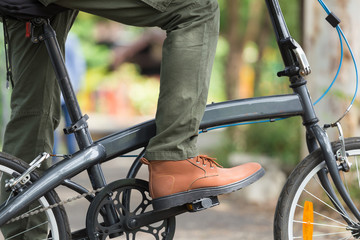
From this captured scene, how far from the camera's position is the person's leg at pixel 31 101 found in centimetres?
309

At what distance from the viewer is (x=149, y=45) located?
3306cm

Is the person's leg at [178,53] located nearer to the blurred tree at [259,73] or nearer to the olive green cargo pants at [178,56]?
the olive green cargo pants at [178,56]

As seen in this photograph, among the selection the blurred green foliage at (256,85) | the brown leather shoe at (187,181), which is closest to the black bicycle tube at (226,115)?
the brown leather shoe at (187,181)

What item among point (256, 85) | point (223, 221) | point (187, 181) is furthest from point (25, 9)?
point (256, 85)

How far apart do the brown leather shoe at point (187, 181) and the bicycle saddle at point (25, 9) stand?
71cm

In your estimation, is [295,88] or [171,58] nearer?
[171,58]

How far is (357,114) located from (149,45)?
91.2 feet

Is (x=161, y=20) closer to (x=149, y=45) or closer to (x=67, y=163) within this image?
(x=67, y=163)

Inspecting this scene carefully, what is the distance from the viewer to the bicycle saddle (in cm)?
266

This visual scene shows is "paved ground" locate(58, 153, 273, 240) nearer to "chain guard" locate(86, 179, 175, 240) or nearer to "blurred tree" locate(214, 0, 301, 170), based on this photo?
→ "blurred tree" locate(214, 0, 301, 170)

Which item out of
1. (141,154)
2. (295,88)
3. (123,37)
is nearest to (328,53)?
Result: (295,88)

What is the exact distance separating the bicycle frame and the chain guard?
0.21 ft

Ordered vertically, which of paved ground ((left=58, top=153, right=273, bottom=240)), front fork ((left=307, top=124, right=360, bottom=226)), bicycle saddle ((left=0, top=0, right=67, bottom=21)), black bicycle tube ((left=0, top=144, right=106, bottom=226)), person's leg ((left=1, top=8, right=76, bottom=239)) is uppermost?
bicycle saddle ((left=0, top=0, right=67, bottom=21))

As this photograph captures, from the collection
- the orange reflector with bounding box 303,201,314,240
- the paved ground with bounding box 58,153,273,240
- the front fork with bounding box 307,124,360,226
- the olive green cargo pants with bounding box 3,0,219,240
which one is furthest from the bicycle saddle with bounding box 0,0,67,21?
the paved ground with bounding box 58,153,273,240
